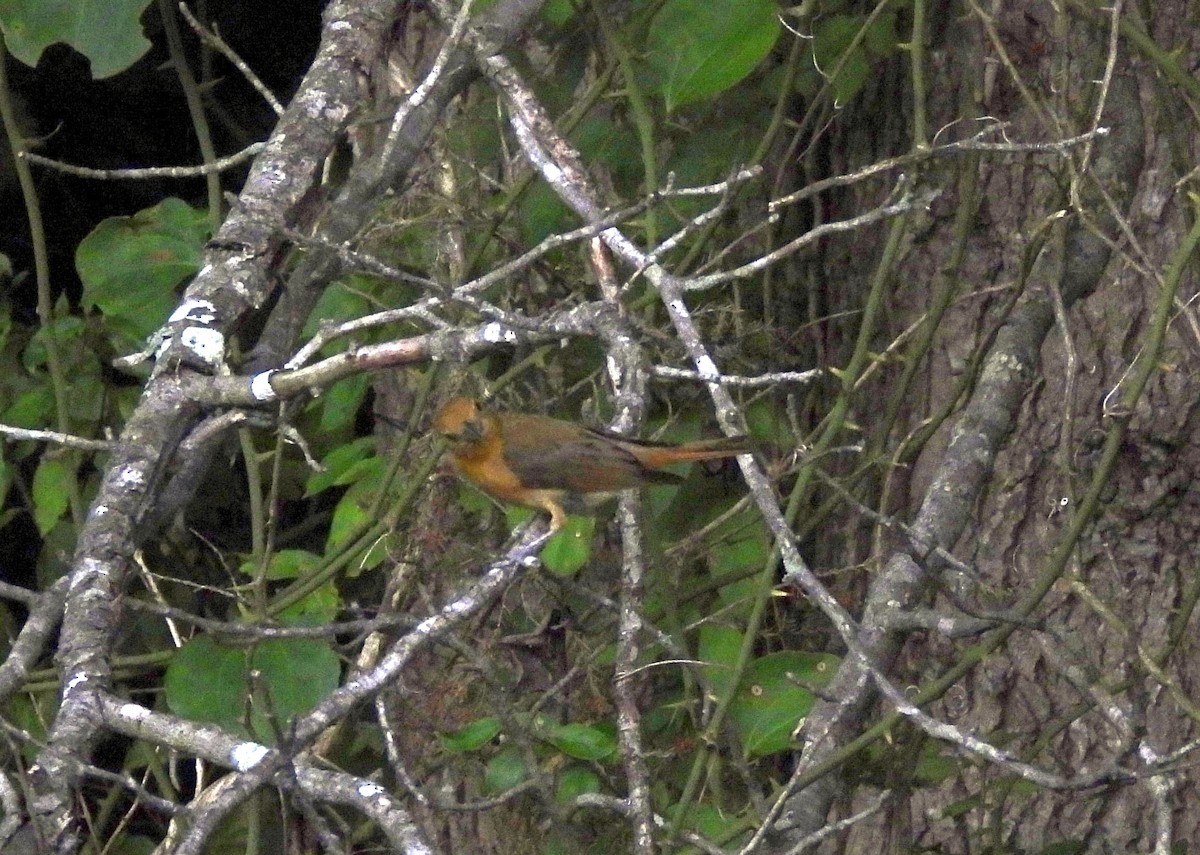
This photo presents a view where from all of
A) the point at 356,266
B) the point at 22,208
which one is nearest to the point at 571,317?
the point at 356,266

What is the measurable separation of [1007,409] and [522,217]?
3.39 feet

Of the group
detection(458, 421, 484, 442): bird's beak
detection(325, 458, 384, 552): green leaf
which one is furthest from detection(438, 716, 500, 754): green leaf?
detection(325, 458, 384, 552): green leaf

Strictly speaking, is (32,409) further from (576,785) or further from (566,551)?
(576,785)

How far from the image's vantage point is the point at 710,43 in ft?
8.79

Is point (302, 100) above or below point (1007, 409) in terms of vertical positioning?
Answer: above

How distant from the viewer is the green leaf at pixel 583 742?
255cm

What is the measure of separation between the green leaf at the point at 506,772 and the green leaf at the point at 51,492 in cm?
133

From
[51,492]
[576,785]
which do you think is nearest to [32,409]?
[51,492]

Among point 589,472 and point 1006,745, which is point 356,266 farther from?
point 1006,745

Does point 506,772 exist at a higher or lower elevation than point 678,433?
lower

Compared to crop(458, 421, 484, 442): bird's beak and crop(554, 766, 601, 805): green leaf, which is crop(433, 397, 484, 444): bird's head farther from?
crop(554, 766, 601, 805): green leaf

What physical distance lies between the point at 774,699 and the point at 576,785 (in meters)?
0.42

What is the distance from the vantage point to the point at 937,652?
127 inches

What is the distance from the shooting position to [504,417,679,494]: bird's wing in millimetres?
2740
